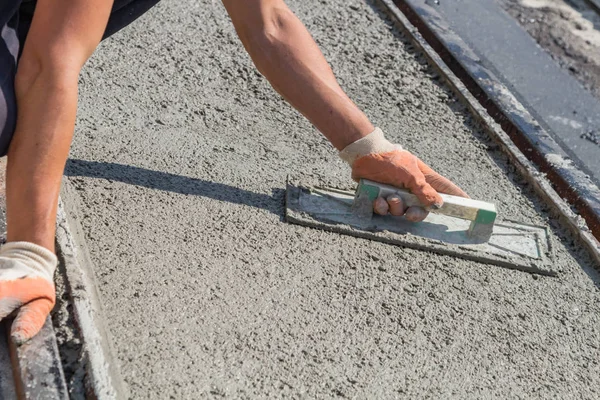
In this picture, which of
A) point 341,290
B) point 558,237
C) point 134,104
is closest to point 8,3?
point 134,104

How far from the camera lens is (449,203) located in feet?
8.39

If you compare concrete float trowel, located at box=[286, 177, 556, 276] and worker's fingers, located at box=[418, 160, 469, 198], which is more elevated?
worker's fingers, located at box=[418, 160, 469, 198]

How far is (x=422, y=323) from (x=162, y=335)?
2.60ft

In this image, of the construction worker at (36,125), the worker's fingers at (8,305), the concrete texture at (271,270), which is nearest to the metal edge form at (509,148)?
the concrete texture at (271,270)

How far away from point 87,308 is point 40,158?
427 millimetres

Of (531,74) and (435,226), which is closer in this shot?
(435,226)

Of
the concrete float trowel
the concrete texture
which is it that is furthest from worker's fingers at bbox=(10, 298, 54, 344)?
the concrete float trowel

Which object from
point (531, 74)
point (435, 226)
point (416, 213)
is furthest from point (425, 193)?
point (531, 74)

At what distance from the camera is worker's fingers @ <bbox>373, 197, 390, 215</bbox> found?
258 cm

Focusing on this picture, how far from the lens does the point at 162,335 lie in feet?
6.76

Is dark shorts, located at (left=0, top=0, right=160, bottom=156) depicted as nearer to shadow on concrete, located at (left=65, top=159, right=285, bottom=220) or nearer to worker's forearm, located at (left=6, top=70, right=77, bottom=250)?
worker's forearm, located at (left=6, top=70, right=77, bottom=250)

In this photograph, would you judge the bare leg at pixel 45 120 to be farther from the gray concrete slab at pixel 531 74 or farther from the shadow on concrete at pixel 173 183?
the gray concrete slab at pixel 531 74

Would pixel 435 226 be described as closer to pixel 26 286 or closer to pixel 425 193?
pixel 425 193

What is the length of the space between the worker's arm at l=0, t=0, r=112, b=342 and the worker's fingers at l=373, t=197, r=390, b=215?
1.07 meters
